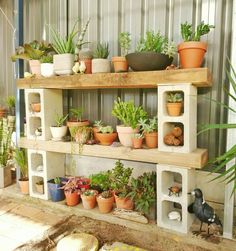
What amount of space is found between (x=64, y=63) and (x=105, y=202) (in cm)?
133

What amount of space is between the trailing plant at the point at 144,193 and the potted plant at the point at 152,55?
3.06 feet

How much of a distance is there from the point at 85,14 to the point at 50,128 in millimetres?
1260

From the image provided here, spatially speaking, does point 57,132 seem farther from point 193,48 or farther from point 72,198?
point 193,48

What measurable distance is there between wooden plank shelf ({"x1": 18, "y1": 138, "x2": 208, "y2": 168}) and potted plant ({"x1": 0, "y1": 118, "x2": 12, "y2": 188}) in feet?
1.71

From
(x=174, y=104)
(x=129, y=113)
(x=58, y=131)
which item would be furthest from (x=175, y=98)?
(x=58, y=131)

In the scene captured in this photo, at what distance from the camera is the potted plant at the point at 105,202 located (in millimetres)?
2220

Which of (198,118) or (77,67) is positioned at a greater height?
(77,67)

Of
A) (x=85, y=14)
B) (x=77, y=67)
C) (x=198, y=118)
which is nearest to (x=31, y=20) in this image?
(x=85, y=14)

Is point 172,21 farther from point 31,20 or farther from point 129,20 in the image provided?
point 31,20

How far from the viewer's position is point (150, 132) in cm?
209

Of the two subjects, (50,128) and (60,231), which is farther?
(50,128)

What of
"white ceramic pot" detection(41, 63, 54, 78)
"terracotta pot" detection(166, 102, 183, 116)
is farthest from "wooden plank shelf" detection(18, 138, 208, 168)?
"white ceramic pot" detection(41, 63, 54, 78)

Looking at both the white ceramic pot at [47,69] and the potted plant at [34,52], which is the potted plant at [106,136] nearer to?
the white ceramic pot at [47,69]

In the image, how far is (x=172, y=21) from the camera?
7.30 feet
